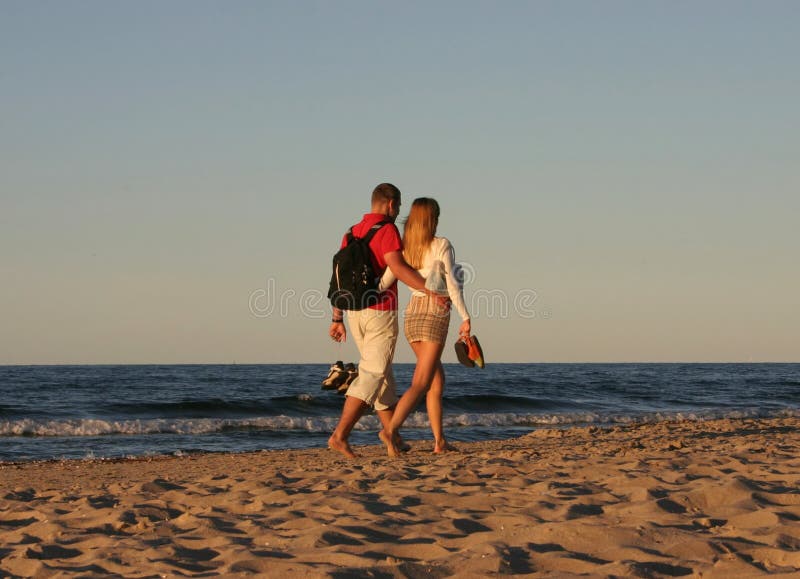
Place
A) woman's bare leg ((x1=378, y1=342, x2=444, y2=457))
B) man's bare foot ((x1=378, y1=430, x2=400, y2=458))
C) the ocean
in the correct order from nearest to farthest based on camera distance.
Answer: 1. woman's bare leg ((x1=378, y1=342, x2=444, y2=457))
2. man's bare foot ((x1=378, y1=430, x2=400, y2=458))
3. the ocean

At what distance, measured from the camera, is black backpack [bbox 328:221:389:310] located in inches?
248

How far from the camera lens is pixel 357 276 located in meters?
6.29

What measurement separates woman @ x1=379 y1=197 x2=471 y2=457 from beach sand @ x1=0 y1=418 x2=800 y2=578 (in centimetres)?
62

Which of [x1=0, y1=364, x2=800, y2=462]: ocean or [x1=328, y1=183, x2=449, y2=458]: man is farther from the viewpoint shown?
[x1=0, y1=364, x2=800, y2=462]: ocean

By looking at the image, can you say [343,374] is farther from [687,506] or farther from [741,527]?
[741,527]

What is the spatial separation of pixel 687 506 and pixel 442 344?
2505 millimetres

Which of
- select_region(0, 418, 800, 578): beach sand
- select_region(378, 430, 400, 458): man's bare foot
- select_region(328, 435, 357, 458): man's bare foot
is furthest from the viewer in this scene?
select_region(378, 430, 400, 458): man's bare foot

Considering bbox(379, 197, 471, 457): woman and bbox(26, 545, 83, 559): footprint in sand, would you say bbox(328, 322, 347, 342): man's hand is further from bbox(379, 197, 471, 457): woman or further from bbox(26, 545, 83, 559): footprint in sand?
bbox(26, 545, 83, 559): footprint in sand

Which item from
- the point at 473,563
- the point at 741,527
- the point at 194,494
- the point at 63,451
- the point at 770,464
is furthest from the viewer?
the point at 63,451


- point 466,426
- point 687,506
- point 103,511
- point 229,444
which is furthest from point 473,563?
point 466,426

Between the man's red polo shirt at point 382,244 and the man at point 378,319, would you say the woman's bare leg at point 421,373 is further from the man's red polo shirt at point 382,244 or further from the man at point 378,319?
the man's red polo shirt at point 382,244

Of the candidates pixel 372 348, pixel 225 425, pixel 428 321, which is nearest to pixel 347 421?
pixel 372 348

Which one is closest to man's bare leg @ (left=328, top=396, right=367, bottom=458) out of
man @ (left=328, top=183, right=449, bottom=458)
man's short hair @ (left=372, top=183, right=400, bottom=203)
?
man @ (left=328, top=183, right=449, bottom=458)

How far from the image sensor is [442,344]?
654 centimetres
